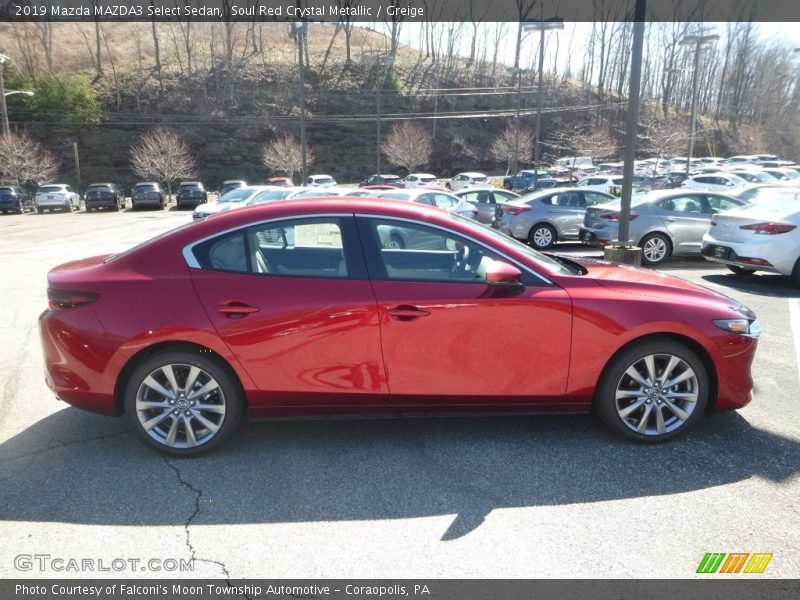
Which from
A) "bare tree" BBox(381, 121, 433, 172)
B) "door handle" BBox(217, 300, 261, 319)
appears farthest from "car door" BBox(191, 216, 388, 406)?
"bare tree" BBox(381, 121, 433, 172)

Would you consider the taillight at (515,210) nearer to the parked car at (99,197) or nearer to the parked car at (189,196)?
the parked car at (189,196)

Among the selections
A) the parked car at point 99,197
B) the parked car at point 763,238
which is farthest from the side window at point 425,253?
the parked car at point 99,197

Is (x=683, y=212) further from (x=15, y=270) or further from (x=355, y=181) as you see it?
(x=355, y=181)

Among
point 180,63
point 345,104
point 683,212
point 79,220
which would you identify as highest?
point 180,63

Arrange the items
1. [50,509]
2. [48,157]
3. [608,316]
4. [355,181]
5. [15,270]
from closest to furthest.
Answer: [50,509] → [608,316] → [15,270] → [48,157] → [355,181]

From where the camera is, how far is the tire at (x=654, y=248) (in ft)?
38.9

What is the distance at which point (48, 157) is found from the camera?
43.3 metres

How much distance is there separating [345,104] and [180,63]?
1928cm

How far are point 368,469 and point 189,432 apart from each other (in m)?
1.14

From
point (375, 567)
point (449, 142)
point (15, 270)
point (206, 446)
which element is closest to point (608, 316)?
point (375, 567)

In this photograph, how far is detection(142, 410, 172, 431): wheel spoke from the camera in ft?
12.3

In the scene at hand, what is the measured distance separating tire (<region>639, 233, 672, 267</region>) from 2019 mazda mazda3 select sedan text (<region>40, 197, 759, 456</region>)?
8426 millimetres

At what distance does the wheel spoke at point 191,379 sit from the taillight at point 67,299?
756 millimetres

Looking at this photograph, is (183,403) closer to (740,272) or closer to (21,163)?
(740,272)
